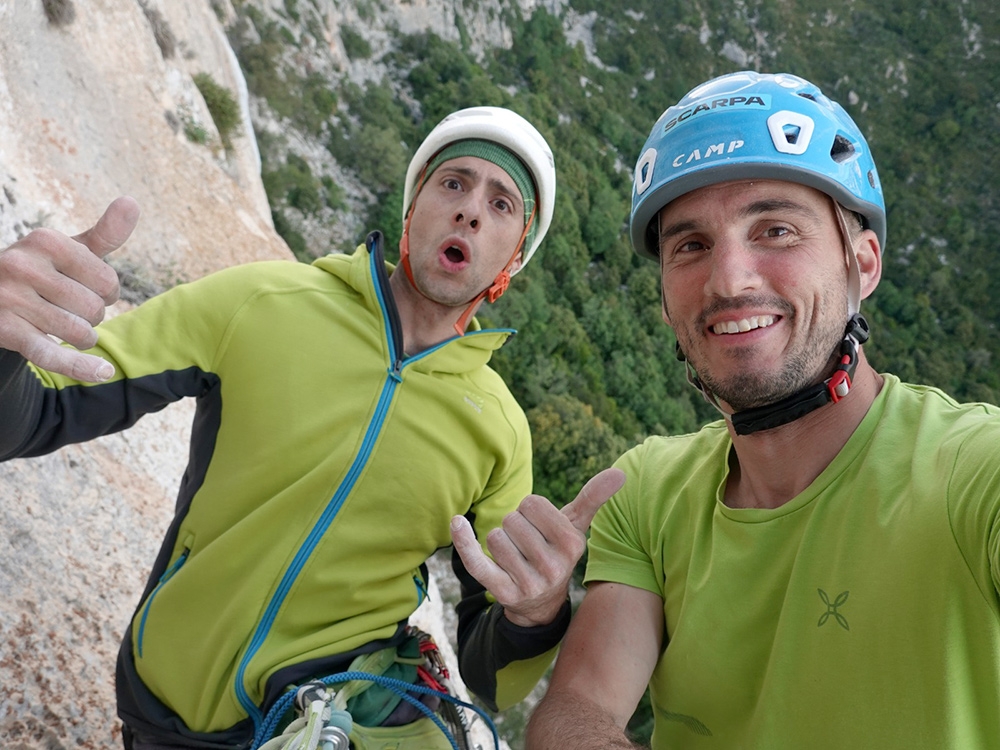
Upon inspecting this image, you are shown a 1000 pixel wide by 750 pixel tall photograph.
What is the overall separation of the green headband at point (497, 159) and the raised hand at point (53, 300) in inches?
66.7

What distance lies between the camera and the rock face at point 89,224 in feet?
10.8

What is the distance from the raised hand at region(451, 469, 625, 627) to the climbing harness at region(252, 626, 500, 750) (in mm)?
647

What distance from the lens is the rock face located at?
3.30 metres

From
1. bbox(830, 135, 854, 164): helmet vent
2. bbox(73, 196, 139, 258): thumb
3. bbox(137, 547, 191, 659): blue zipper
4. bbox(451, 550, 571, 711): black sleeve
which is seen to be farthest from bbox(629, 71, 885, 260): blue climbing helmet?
bbox(137, 547, 191, 659): blue zipper

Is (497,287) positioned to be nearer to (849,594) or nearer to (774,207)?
(774,207)

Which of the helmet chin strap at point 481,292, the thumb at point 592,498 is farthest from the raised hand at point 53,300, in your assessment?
the helmet chin strap at point 481,292

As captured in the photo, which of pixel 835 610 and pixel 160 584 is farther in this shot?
pixel 160 584

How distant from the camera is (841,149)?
2.23 m

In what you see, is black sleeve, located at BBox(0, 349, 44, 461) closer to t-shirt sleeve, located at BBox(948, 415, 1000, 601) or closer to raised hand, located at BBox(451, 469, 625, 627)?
raised hand, located at BBox(451, 469, 625, 627)

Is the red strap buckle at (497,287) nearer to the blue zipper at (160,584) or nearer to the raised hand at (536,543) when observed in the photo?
the raised hand at (536,543)

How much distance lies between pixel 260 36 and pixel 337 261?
3541 cm

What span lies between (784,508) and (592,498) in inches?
20.9

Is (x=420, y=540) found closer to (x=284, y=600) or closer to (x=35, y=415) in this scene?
(x=284, y=600)

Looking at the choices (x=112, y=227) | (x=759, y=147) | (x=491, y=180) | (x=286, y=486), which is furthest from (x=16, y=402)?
(x=759, y=147)
